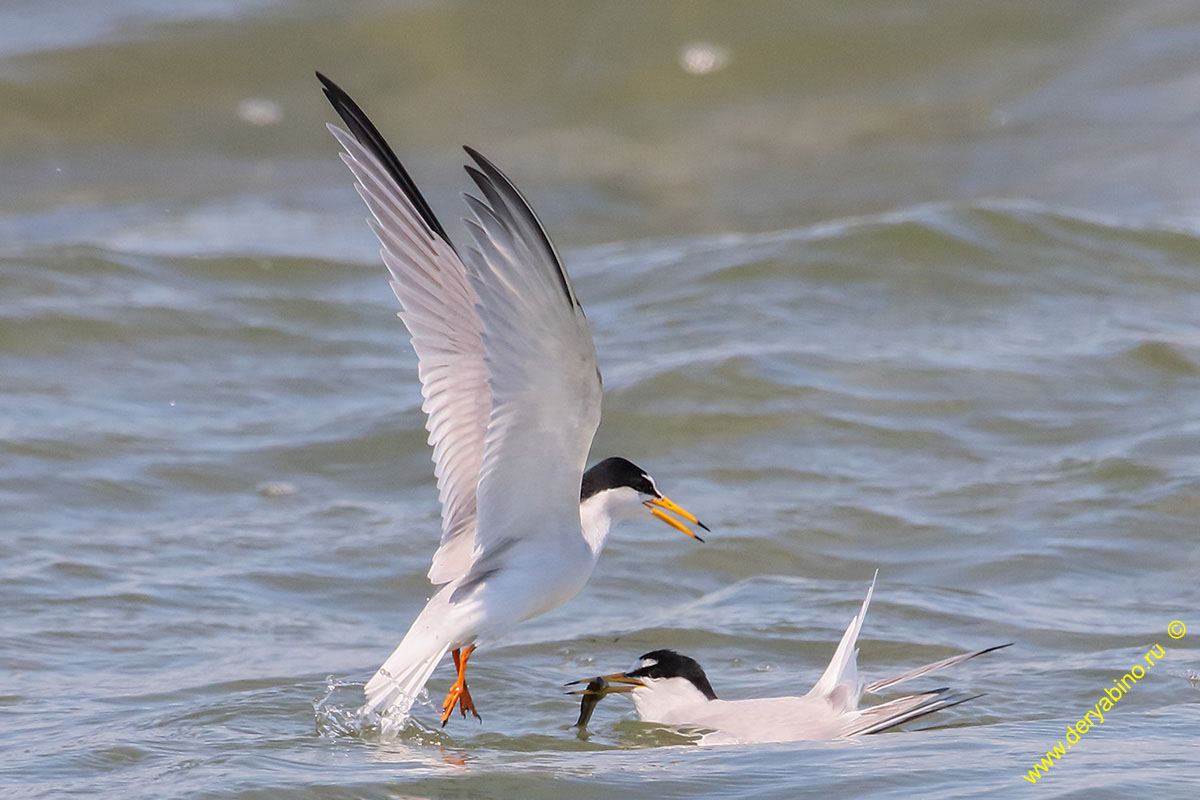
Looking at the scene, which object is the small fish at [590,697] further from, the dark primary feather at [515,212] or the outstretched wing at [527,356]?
the dark primary feather at [515,212]

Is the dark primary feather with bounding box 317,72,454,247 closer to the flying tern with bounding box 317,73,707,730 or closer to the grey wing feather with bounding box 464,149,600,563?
the flying tern with bounding box 317,73,707,730

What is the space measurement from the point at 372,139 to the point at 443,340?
2.65ft

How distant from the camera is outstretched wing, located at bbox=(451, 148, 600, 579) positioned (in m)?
4.89

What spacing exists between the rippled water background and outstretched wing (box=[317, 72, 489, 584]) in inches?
31.0

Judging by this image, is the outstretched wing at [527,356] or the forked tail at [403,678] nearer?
the outstretched wing at [527,356]

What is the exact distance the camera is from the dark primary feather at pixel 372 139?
554 centimetres

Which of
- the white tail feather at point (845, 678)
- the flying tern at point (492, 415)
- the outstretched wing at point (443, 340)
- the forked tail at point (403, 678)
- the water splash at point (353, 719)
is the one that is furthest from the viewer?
the outstretched wing at point (443, 340)

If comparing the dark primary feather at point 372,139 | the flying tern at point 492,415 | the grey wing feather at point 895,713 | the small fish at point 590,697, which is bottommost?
the grey wing feather at point 895,713

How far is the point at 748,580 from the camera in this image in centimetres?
795

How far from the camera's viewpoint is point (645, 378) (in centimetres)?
1043

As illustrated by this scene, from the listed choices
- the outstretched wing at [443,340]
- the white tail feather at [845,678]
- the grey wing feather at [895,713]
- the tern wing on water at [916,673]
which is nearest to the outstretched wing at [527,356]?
the outstretched wing at [443,340]

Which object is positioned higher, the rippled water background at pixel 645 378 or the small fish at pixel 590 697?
the rippled water background at pixel 645 378

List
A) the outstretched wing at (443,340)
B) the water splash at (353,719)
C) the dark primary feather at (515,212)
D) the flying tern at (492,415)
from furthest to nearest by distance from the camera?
the outstretched wing at (443,340) → the water splash at (353,719) → the flying tern at (492,415) → the dark primary feather at (515,212)

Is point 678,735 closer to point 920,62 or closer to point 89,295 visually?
point 89,295
